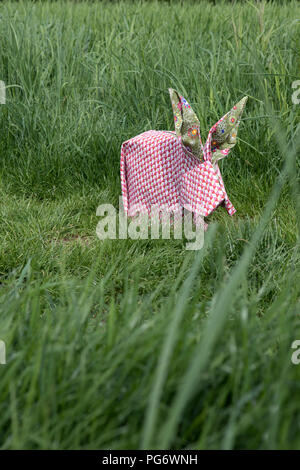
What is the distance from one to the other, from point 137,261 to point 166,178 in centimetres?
50

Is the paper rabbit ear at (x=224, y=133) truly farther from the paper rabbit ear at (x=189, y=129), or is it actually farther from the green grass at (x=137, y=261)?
the green grass at (x=137, y=261)

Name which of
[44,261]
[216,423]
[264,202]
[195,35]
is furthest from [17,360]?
[195,35]

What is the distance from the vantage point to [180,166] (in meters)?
2.12

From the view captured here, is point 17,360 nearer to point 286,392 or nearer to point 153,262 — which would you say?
point 286,392

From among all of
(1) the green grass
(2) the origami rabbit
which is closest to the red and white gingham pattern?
(2) the origami rabbit

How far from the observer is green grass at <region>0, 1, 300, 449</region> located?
0.82 m

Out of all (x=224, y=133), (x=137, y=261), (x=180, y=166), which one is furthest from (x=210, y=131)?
(x=137, y=261)

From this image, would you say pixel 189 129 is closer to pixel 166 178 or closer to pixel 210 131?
pixel 210 131

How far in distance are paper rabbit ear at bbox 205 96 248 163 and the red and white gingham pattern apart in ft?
0.18

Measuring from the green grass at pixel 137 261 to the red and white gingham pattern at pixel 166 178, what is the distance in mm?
138

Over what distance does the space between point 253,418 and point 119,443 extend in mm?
208

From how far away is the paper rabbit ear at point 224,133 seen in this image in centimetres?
205

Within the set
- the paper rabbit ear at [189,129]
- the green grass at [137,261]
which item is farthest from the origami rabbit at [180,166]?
the green grass at [137,261]

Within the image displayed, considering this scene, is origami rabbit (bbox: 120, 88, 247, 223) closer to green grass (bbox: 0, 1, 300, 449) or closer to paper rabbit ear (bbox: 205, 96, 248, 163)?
paper rabbit ear (bbox: 205, 96, 248, 163)
